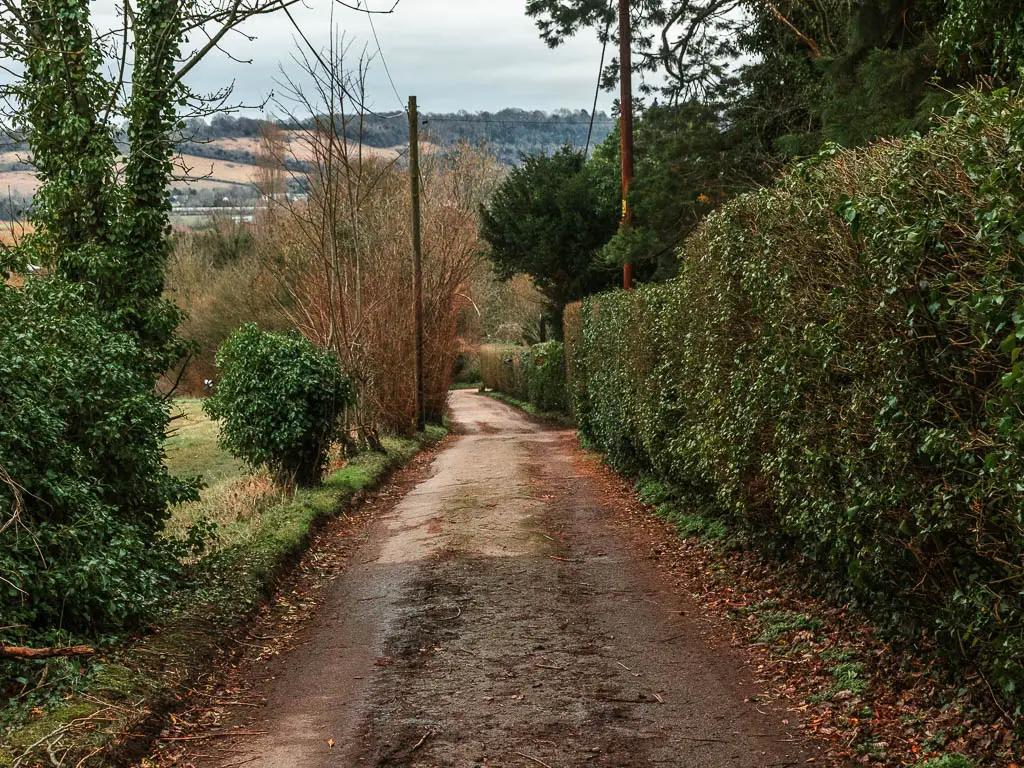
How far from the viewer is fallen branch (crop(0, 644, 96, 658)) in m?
5.48

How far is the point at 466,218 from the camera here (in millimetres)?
30656

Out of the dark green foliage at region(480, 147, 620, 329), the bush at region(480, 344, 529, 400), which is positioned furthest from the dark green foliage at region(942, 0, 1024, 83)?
the bush at region(480, 344, 529, 400)

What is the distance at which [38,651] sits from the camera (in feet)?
18.3

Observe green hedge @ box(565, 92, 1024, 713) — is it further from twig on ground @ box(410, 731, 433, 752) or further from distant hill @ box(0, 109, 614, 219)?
distant hill @ box(0, 109, 614, 219)

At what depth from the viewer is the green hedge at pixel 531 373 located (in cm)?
3678

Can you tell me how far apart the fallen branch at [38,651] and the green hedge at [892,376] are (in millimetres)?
4505

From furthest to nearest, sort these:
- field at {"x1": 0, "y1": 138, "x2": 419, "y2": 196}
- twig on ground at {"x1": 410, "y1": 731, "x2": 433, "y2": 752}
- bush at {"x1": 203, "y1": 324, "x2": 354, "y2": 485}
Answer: bush at {"x1": 203, "y1": 324, "x2": 354, "y2": 485} → field at {"x1": 0, "y1": 138, "x2": 419, "y2": 196} → twig on ground at {"x1": 410, "y1": 731, "x2": 433, "y2": 752}

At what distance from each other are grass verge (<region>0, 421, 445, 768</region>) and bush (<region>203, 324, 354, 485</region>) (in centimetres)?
152

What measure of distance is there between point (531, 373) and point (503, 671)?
116 feet

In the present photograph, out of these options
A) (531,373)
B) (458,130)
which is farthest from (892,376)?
(458,130)

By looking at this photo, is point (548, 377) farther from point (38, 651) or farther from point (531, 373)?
point (38, 651)

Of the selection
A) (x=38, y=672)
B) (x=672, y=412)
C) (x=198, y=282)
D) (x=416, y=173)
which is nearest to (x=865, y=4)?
(x=672, y=412)

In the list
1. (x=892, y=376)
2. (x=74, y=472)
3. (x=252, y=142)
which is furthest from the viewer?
(x=252, y=142)

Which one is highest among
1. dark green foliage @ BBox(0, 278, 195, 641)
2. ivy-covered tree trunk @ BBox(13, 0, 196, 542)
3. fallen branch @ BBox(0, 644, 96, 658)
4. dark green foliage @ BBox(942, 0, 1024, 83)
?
dark green foliage @ BBox(942, 0, 1024, 83)
